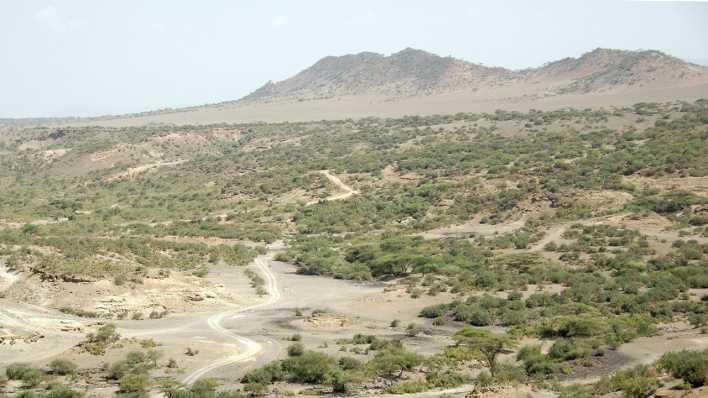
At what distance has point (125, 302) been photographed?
39.1 meters

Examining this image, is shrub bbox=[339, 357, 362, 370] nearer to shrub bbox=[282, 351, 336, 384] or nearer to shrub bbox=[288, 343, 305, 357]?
shrub bbox=[282, 351, 336, 384]

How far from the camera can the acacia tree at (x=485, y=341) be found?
2991cm

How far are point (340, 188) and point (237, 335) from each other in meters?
55.5

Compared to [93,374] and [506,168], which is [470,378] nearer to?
[93,374]

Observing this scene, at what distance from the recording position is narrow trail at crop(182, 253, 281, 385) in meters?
28.3

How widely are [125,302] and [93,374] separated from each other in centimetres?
1189

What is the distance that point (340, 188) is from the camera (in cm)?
8912

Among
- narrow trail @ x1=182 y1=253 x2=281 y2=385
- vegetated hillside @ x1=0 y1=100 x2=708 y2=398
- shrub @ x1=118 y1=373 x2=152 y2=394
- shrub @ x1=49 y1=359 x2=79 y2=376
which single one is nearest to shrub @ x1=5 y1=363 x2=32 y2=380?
vegetated hillside @ x1=0 y1=100 x2=708 y2=398

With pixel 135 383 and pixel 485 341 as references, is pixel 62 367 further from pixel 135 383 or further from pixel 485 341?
pixel 485 341

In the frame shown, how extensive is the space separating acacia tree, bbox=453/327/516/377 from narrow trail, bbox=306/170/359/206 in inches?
1991

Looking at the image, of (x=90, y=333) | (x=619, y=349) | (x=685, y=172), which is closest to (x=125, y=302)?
(x=90, y=333)

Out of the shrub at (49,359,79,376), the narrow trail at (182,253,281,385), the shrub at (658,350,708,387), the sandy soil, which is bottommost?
the narrow trail at (182,253,281,385)

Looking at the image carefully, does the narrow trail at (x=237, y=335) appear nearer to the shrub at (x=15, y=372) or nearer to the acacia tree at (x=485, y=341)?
the shrub at (x=15, y=372)

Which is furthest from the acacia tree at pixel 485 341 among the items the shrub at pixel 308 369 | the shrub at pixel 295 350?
the shrub at pixel 295 350
